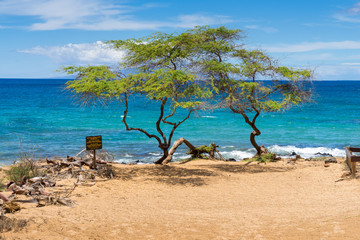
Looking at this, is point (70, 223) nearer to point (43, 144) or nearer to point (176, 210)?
point (176, 210)

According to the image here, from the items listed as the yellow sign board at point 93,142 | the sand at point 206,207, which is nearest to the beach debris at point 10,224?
the sand at point 206,207

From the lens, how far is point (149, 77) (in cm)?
1563

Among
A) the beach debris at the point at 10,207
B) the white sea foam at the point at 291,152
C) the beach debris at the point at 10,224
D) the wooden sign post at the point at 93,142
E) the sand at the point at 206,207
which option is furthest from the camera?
the white sea foam at the point at 291,152

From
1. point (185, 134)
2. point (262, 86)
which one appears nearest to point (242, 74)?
point (262, 86)

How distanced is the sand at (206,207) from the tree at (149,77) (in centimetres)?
307

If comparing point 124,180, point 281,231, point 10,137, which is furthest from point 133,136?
Answer: point 281,231

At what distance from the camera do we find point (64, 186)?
12.0 metres

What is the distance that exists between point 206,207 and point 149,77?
650cm

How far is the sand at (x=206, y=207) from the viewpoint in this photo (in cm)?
798

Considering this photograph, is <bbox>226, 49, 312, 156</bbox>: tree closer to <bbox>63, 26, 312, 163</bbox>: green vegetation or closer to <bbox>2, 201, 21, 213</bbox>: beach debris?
<bbox>63, 26, 312, 163</bbox>: green vegetation

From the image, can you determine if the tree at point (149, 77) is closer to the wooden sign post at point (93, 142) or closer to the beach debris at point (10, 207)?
the wooden sign post at point (93, 142)

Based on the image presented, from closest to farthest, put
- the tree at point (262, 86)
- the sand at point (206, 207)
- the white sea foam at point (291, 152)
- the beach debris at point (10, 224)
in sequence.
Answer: the beach debris at point (10, 224), the sand at point (206, 207), the tree at point (262, 86), the white sea foam at point (291, 152)

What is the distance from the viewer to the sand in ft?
26.2

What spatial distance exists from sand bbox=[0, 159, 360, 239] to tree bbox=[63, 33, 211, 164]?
307cm
